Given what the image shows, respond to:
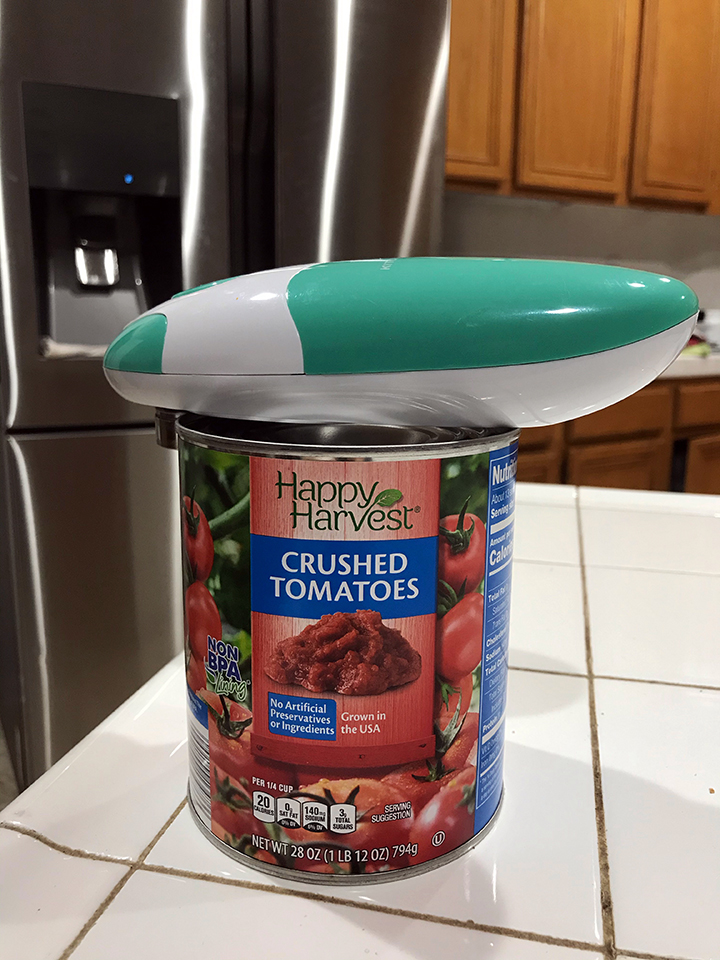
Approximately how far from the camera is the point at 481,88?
2.30m


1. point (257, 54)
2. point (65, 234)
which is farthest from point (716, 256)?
point (65, 234)

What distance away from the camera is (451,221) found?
2.94 meters

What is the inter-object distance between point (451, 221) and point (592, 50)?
2.43 ft

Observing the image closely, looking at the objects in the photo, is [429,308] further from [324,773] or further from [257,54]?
[257,54]

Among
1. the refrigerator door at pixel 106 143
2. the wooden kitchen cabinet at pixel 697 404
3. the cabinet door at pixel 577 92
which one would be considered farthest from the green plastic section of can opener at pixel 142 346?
the wooden kitchen cabinet at pixel 697 404

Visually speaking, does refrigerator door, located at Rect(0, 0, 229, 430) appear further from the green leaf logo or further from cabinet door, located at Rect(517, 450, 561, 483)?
cabinet door, located at Rect(517, 450, 561, 483)

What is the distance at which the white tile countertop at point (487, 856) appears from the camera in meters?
0.30

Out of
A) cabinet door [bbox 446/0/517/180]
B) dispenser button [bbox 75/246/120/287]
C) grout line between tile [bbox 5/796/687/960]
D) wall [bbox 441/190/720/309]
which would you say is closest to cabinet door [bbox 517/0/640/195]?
cabinet door [bbox 446/0/517/180]

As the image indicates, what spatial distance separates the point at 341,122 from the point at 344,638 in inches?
49.9

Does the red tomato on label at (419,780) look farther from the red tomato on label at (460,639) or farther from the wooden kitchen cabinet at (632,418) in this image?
the wooden kitchen cabinet at (632,418)

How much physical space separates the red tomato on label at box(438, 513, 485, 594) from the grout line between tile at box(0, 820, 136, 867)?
0.19 m

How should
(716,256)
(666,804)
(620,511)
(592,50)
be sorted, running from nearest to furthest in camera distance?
(666,804)
(620,511)
(592,50)
(716,256)

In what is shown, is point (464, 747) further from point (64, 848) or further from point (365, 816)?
point (64, 848)

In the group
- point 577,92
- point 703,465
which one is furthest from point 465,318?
point 703,465
